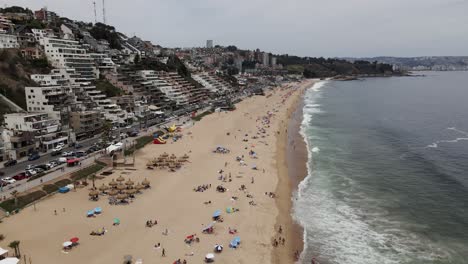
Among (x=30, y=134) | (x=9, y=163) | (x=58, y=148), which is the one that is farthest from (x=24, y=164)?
(x=58, y=148)

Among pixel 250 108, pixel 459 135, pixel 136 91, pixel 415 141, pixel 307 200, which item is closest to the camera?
pixel 307 200

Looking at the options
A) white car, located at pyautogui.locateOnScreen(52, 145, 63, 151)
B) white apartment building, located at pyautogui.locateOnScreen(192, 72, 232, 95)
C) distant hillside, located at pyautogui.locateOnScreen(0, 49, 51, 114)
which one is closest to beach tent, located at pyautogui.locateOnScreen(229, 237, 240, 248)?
white car, located at pyautogui.locateOnScreen(52, 145, 63, 151)

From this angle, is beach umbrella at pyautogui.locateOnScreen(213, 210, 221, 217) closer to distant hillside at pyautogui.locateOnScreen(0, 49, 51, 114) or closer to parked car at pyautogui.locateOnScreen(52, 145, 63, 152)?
parked car at pyautogui.locateOnScreen(52, 145, 63, 152)

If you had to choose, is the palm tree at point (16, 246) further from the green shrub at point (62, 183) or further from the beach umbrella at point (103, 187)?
the green shrub at point (62, 183)

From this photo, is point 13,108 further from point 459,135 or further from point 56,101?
point 459,135

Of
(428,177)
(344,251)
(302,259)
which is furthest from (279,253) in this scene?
(428,177)

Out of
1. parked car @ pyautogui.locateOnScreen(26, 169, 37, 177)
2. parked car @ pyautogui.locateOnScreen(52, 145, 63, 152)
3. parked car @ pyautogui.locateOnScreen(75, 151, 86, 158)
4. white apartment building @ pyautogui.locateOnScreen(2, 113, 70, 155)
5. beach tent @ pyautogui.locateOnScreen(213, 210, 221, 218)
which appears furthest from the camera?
parked car @ pyautogui.locateOnScreen(52, 145, 63, 152)

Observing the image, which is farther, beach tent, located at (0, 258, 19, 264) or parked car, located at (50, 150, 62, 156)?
parked car, located at (50, 150, 62, 156)

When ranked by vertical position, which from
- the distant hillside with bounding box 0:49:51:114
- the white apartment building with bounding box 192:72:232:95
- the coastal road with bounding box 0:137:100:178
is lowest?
the coastal road with bounding box 0:137:100:178
